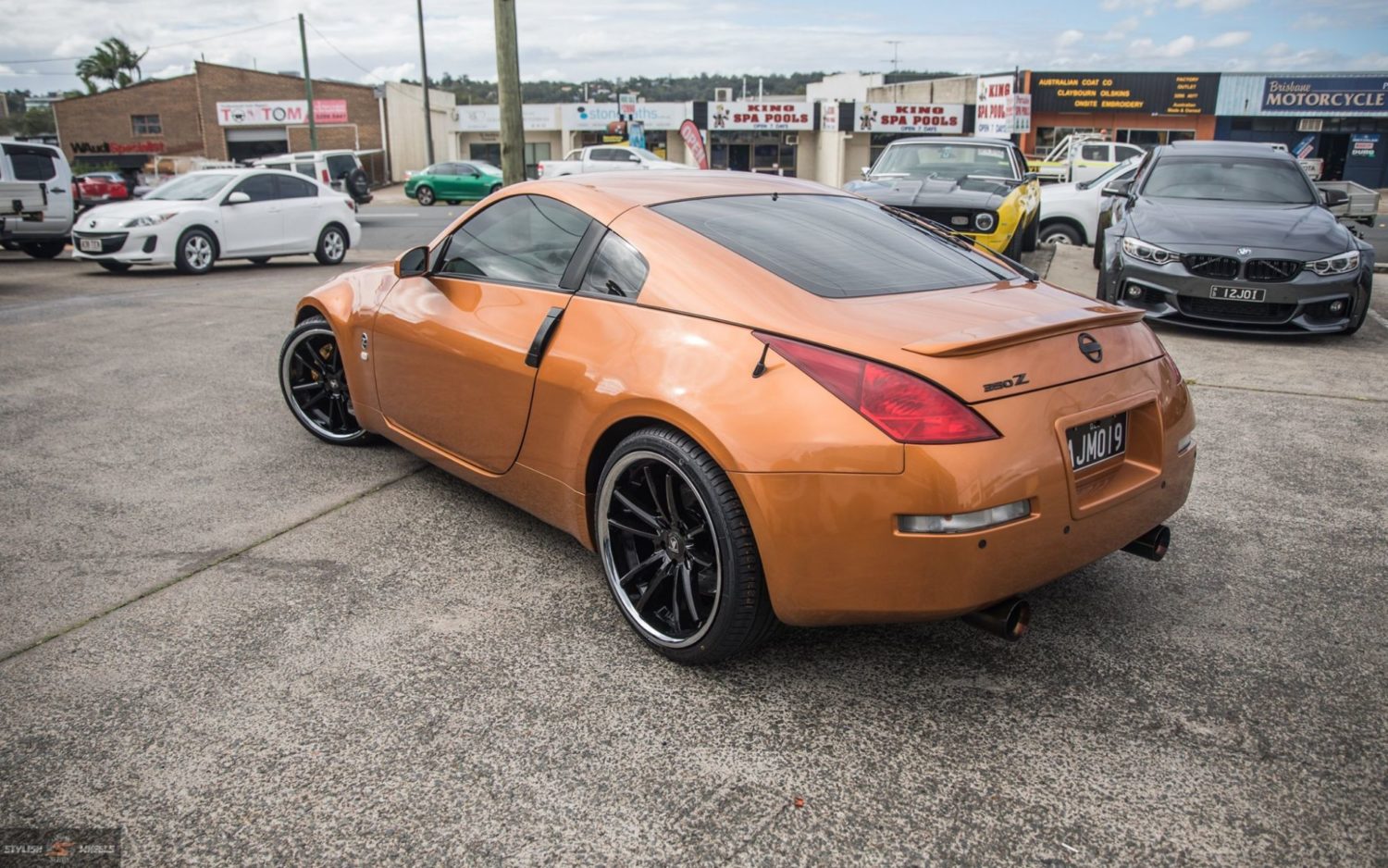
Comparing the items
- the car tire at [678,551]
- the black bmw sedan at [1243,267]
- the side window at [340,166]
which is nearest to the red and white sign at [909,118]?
the side window at [340,166]

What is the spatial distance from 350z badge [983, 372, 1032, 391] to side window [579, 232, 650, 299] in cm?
113

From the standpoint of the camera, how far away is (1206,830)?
85.5 inches

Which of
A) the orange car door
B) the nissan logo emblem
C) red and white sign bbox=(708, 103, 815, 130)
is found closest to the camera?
the nissan logo emblem

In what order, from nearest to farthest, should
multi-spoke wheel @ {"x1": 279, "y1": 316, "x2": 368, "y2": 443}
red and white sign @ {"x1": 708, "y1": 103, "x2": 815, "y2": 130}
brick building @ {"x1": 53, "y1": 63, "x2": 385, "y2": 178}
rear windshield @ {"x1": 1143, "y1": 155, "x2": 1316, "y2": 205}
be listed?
multi-spoke wheel @ {"x1": 279, "y1": 316, "x2": 368, "y2": 443}
rear windshield @ {"x1": 1143, "y1": 155, "x2": 1316, "y2": 205}
red and white sign @ {"x1": 708, "y1": 103, "x2": 815, "y2": 130}
brick building @ {"x1": 53, "y1": 63, "x2": 385, "y2": 178}

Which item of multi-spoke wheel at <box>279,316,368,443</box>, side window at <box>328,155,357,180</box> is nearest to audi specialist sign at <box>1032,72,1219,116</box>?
side window at <box>328,155,357,180</box>

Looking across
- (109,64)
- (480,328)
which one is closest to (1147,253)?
(480,328)

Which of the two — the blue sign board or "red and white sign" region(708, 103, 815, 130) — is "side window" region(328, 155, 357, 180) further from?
the blue sign board

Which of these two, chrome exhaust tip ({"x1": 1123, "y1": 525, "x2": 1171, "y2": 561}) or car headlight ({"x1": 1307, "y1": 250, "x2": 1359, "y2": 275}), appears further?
car headlight ({"x1": 1307, "y1": 250, "x2": 1359, "y2": 275})

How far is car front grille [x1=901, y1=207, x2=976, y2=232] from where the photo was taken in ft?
30.6

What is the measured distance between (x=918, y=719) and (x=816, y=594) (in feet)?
1.59

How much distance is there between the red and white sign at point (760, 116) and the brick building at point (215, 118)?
61.3ft

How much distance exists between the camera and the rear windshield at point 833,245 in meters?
3.01

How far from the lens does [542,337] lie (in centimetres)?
321

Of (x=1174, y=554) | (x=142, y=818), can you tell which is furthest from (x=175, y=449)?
(x=1174, y=554)
